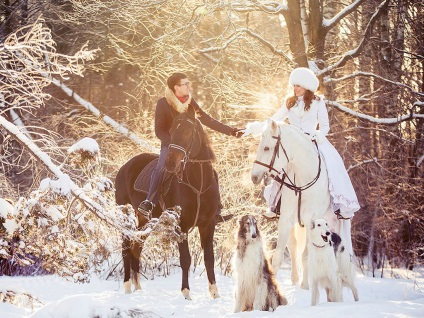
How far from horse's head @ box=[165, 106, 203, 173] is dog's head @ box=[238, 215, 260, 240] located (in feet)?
3.99

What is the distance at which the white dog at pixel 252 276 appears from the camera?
23.3 feet

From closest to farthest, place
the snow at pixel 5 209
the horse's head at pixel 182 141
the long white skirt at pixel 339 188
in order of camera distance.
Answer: the snow at pixel 5 209 < the horse's head at pixel 182 141 < the long white skirt at pixel 339 188

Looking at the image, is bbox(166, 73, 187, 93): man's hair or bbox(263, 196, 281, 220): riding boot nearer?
bbox(166, 73, 187, 93): man's hair

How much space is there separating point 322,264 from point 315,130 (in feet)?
7.94

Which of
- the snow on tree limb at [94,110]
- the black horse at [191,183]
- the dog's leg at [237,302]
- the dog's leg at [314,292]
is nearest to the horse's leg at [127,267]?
the black horse at [191,183]

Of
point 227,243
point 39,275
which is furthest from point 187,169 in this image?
point 39,275

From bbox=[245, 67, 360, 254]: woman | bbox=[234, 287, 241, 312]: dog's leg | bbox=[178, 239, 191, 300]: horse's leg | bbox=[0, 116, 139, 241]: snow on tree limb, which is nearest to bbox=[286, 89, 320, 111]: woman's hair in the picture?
bbox=[245, 67, 360, 254]: woman

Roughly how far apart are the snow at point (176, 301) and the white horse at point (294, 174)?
3.15 ft

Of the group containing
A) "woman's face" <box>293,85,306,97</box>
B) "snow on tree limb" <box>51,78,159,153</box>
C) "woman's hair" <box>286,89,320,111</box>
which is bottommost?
"woman's hair" <box>286,89,320,111</box>

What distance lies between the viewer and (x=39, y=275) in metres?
13.3

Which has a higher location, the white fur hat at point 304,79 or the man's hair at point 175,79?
the white fur hat at point 304,79

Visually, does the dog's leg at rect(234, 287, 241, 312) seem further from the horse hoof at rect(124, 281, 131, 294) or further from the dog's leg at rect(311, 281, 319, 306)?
the horse hoof at rect(124, 281, 131, 294)

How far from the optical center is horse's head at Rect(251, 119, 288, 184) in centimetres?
776

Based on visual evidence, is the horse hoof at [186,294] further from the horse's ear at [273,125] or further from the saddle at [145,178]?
the horse's ear at [273,125]
